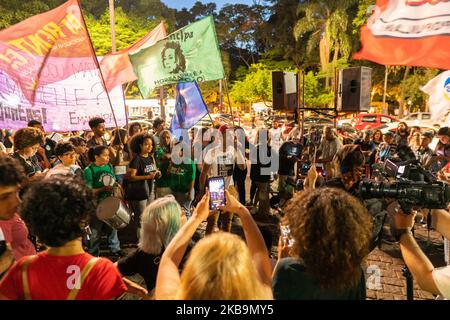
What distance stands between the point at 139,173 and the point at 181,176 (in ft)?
2.08

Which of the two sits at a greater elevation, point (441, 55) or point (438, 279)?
point (441, 55)

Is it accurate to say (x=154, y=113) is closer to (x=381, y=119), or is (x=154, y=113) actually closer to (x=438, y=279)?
(x=381, y=119)

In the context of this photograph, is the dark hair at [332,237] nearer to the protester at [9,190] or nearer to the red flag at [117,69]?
the protester at [9,190]

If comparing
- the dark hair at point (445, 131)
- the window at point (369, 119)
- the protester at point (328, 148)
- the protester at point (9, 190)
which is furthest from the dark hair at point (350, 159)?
the window at point (369, 119)

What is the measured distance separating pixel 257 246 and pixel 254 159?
4.88 meters

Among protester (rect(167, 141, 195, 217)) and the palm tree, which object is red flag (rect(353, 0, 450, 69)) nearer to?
protester (rect(167, 141, 195, 217))

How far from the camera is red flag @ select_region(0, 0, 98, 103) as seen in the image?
514cm

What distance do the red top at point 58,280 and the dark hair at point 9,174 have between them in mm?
944

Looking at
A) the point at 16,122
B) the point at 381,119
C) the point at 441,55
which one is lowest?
the point at 381,119

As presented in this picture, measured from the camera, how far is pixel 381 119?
72.1ft

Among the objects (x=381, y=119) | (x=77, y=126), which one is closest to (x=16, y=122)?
(x=77, y=126)

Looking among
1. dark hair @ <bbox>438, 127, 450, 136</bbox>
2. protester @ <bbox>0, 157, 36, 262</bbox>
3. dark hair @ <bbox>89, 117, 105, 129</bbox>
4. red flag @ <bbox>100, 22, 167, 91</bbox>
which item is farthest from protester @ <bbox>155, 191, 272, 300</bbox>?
red flag @ <bbox>100, 22, 167, 91</bbox>

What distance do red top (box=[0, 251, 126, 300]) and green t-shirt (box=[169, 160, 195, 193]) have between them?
3571mm

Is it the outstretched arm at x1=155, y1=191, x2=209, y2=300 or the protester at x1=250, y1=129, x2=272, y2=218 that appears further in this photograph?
the protester at x1=250, y1=129, x2=272, y2=218
